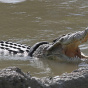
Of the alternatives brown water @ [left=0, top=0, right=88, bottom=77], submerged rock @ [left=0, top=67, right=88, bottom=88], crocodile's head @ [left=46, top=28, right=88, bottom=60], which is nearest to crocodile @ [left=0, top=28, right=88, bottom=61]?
crocodile's head @ [left=46, top=28, right=88, bottom=60]

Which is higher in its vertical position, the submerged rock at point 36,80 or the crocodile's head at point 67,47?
the submerged rock at point 36,80

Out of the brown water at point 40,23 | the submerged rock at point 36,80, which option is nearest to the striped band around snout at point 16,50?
the brown water at point 40,23

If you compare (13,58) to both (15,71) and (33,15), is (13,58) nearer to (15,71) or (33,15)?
(15,71)

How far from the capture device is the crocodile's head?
683 centimetres

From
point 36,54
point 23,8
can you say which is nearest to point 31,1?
point 23,8

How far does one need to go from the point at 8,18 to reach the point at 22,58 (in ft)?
18.4

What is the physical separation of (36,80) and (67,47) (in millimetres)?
4641

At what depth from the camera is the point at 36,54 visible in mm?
7586

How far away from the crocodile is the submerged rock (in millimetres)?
3759

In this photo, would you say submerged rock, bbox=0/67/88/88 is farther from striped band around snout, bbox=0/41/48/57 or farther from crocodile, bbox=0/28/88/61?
striped band around snout, bbox=0/41/48/57

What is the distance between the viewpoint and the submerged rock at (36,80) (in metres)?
2.42

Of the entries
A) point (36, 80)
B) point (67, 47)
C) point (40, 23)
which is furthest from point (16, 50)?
point (36, 80)

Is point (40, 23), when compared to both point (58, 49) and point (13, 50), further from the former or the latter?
point (58, 49)

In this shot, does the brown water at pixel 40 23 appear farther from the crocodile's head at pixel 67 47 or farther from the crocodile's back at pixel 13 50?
the crocodile's back at pixel 13 50
